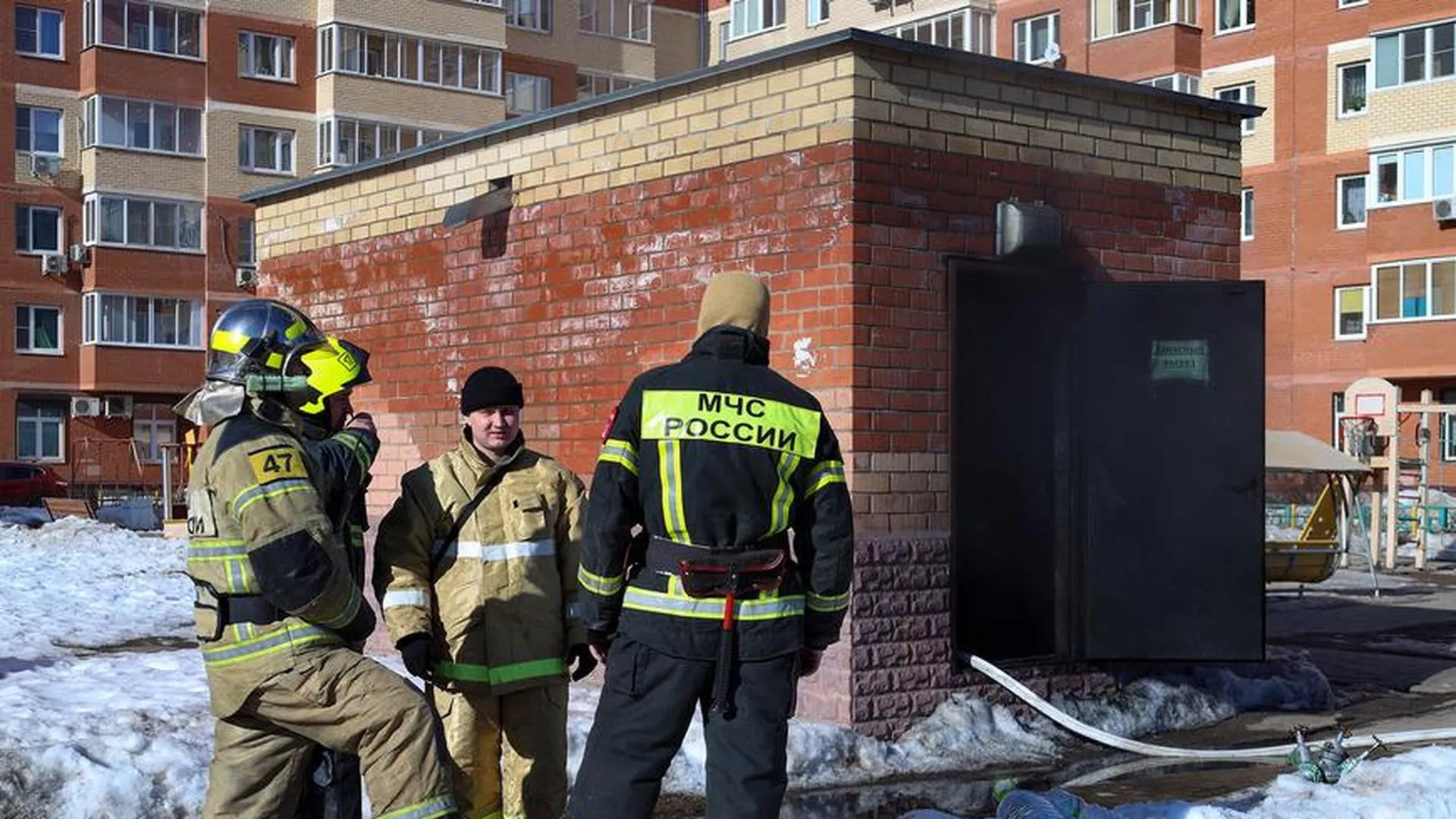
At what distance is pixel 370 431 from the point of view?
4.94 metres

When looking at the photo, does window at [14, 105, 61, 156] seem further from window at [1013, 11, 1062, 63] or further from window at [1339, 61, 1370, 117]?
window at [1339, 61, 1370, 117]

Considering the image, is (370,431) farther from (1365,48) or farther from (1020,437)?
(1365,48)

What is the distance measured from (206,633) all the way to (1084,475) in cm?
561

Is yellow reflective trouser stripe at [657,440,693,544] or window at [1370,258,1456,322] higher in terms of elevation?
window at [1370,258,1456,322]

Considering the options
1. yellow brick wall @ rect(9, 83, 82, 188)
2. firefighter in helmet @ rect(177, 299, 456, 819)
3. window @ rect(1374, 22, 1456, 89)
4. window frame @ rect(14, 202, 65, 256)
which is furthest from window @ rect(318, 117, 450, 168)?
firefighter in helmet @ rect(177, 299, 456, 819)

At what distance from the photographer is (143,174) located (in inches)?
1698

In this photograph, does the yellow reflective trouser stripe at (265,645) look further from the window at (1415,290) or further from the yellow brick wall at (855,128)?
the window at (1415,290)

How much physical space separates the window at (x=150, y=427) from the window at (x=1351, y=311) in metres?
29.7

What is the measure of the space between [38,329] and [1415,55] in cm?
3433

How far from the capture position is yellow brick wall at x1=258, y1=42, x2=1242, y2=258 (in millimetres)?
8367

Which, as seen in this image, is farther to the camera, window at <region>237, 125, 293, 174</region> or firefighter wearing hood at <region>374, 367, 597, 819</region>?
window at <region>237, 125, 293, 174</region>

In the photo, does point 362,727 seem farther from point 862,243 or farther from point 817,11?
point 817,11

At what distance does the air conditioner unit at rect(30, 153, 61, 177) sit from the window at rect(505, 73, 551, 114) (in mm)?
13796

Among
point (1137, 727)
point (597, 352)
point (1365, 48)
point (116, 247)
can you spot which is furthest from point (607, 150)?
point (116, 247)
